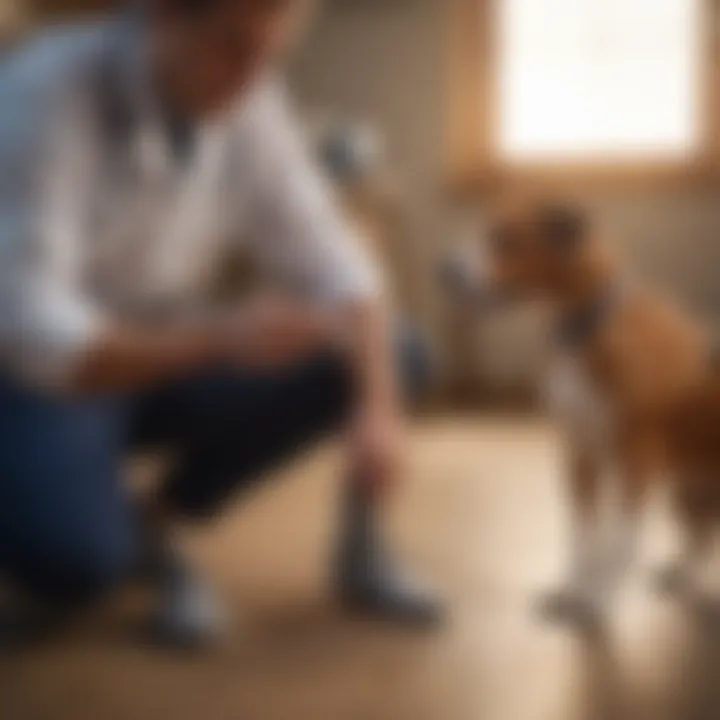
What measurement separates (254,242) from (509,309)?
0.25m

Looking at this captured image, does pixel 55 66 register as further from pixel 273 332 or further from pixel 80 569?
pixel 80 569

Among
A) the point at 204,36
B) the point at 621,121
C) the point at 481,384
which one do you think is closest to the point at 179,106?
the point at 204,36

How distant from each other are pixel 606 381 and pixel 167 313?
348 mm

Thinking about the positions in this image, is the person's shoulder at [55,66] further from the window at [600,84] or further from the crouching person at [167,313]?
the window at [600,84]

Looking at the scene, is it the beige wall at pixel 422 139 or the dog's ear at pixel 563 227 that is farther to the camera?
the beige wall at pixel 422 139

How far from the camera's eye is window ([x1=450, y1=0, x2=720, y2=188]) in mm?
1234

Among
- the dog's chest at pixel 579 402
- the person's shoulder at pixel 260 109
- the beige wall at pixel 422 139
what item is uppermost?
the beige wall at pixel 422 139

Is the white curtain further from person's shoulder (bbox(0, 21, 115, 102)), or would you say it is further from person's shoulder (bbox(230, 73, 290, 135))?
person's shoulder (bbox(0, 21, 115, 102))

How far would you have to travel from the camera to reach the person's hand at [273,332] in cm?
80

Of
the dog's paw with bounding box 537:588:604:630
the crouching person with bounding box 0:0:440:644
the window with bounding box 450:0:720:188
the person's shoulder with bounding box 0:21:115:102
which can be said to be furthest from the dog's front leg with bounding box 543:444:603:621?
the person's shoulder with bounding box 0:21:115:102

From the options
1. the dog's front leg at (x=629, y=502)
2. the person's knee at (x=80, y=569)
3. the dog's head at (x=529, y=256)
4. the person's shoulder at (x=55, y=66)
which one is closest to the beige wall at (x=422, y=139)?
the dog's head at (x=529, y=256)

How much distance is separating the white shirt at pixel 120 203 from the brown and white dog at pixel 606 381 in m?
0.15

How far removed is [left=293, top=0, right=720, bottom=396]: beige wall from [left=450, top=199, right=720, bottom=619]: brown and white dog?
95 millimetres

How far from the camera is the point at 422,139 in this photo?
116 cm
